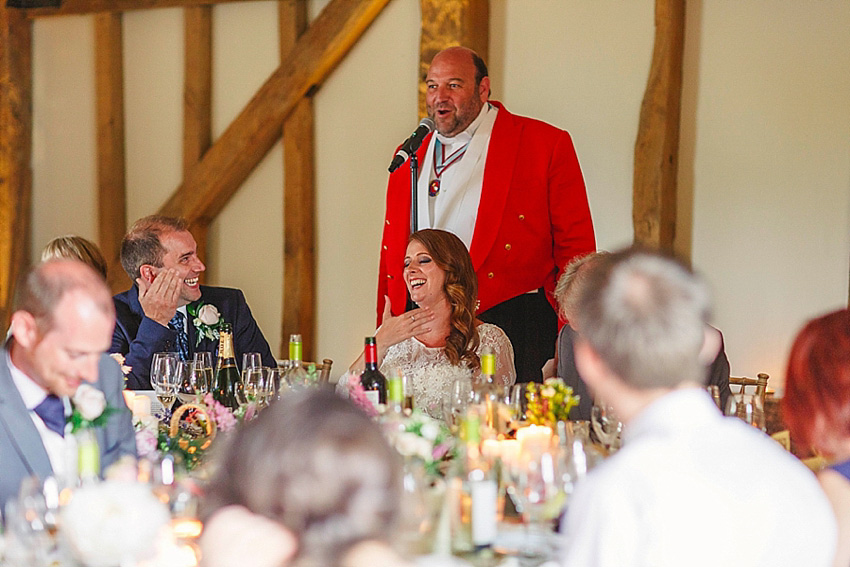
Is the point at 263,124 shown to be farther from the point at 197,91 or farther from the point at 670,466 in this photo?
the point at 670,466

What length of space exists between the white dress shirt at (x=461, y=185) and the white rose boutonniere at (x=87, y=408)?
2.43m

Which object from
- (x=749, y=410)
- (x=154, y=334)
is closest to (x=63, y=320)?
(x=749, y=410)

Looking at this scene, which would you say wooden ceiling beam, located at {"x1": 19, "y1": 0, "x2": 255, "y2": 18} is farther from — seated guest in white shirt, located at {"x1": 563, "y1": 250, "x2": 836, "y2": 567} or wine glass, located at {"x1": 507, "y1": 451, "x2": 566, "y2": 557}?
seated guest in white shirt, located at {"x1": 563, "y1": 250, "x2": 836, "y2": 567}

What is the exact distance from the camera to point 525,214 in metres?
4.18

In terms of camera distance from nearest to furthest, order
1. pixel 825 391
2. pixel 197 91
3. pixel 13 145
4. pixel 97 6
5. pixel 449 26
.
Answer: pixel 825 391
pixel 449 26
pixel 197 91
pixel 97 6
pixel 13 145

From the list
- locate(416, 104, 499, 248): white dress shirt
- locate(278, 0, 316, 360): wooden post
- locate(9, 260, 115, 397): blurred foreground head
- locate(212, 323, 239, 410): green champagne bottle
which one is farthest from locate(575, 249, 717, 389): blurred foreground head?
locate(278, 0, 316, 360): wooden post

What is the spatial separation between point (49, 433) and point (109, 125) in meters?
4.48

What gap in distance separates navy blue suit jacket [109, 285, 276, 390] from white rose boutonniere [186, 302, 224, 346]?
0.07 ft

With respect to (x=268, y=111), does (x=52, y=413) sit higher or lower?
lower

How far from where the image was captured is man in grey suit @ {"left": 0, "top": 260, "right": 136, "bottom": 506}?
6.00 feet

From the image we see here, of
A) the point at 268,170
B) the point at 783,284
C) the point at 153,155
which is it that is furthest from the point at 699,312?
the point at 153,155

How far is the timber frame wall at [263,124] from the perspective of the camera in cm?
454

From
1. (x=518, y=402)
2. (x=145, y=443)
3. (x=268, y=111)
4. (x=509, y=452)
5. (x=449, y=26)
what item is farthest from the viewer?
(x=268, y=111)

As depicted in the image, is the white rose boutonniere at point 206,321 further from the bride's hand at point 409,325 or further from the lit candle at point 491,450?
the lit candle at point 491,450
